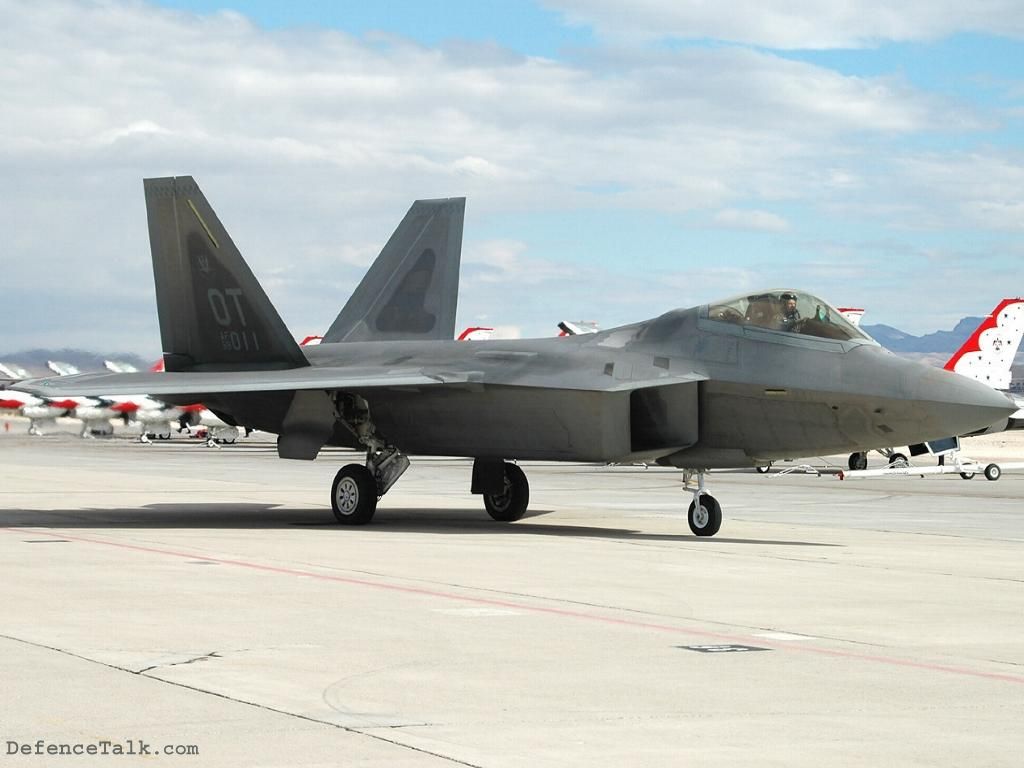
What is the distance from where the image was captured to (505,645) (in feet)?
26.8

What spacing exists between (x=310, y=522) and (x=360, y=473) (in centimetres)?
112

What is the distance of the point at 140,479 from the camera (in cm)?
3106

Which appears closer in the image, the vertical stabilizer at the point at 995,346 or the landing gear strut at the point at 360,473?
the landing gear strut at the point at 360,473

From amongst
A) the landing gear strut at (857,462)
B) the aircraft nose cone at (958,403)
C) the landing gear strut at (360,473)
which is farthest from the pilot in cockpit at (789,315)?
the landing gear strut at (857,462)

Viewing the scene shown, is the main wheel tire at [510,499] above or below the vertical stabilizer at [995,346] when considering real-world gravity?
below

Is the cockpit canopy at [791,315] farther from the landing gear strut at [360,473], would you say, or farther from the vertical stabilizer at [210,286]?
the vertical stabilizer at [210,286]

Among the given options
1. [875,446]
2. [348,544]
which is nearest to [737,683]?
[348,544]

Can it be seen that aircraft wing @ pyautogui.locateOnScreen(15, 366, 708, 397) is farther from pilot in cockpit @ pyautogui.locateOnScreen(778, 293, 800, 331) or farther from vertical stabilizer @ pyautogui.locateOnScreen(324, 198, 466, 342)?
vertical stabilizer @ pyautogui.locateOnScreen(324, 198, 466, 342)

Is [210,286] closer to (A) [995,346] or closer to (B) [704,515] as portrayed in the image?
(B) [704,515]

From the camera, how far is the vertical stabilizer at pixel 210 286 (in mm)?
19406

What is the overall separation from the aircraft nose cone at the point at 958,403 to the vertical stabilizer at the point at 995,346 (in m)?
29.9

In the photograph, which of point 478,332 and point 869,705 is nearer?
point 869,705

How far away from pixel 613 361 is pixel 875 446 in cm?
333

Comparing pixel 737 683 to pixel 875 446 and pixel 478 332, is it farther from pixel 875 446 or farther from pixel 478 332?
pixel 478 332
